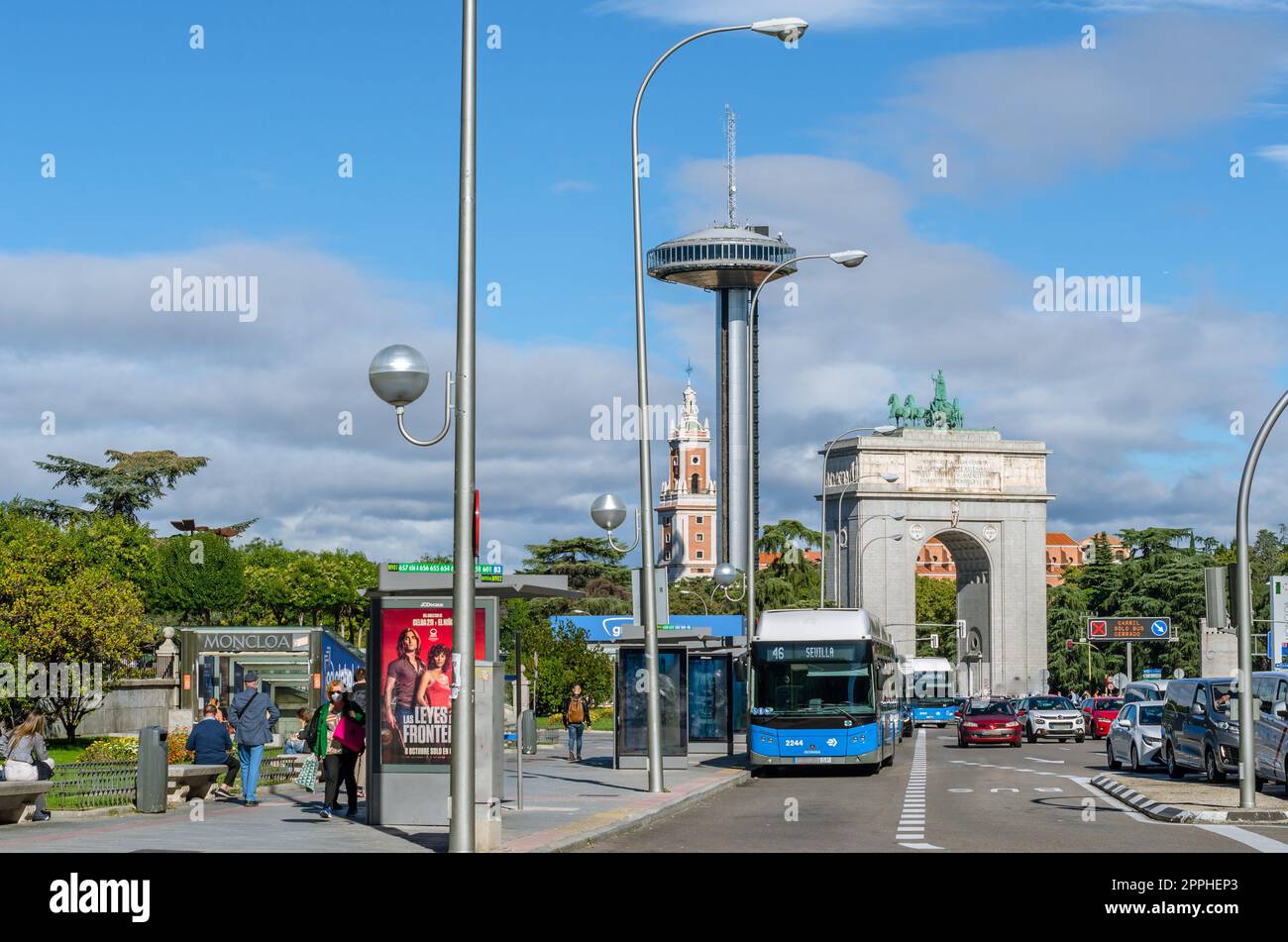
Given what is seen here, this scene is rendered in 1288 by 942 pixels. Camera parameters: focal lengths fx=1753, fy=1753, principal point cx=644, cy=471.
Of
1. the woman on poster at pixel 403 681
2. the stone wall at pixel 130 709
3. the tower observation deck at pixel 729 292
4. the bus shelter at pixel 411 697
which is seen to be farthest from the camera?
the tower observation deck at pixel 729 292

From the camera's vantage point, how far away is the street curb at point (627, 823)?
1676 centimetres

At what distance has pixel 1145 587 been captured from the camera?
113688 mm

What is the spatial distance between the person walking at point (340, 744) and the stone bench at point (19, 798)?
10.2ft

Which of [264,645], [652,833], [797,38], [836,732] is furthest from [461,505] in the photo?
[264,645]

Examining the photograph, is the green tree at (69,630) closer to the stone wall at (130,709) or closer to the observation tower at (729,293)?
the stone wall at (130,709)

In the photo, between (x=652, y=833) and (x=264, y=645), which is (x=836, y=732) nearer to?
(x=652, y=833)

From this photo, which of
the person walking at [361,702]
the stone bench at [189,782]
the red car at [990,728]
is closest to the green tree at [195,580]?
the red car at [990,728]

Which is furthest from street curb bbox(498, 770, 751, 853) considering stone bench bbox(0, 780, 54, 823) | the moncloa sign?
the moncloa sign

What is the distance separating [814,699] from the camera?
32.8m

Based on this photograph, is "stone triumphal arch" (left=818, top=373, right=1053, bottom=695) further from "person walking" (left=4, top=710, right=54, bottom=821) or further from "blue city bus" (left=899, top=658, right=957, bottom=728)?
"person walking" (left=4, top=710, right=54, bottom=821)

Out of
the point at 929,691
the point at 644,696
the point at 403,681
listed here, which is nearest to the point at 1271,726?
the point at 644,696

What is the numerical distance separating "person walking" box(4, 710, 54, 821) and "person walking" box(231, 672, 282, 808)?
92.0 inches

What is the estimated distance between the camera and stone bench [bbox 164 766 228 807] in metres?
22.6

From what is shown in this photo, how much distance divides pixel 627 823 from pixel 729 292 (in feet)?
415
